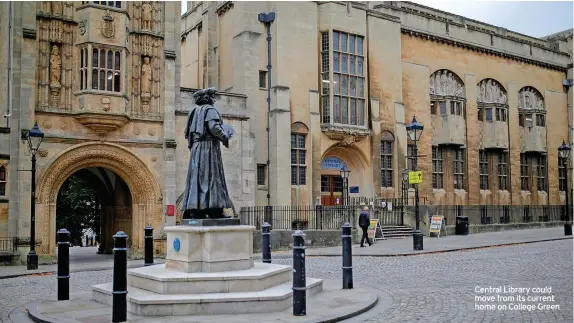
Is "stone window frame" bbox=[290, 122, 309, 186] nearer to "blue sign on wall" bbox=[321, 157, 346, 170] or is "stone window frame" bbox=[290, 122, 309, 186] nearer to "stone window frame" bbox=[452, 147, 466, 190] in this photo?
"blue sign on wall" bbox=[321, 157, 346, 170]

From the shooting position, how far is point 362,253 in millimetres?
21109

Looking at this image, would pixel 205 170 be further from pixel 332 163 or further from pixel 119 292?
pixel 332 163

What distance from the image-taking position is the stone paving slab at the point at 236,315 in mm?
9086

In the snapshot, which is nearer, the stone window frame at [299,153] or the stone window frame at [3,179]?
the stone window frame at [3,179]

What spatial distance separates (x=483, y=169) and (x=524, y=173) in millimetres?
4768

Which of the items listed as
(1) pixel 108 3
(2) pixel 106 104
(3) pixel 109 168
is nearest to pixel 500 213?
(3) pixel 109 168

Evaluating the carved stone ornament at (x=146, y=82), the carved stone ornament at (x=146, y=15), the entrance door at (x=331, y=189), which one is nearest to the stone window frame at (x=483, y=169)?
the entrance door at (x=331, y=189)

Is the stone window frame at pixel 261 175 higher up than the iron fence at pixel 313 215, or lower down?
higher up

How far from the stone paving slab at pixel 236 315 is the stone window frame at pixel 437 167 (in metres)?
26.3

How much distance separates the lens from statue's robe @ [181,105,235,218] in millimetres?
11148

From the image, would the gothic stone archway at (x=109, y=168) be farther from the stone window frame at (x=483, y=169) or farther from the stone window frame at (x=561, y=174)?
the stone window frame at (x=561, y=174)

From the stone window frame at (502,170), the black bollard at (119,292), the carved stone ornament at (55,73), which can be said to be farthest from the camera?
the stone window frame at (502,170)

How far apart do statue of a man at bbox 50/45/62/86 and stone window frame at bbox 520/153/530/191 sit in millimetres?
32707

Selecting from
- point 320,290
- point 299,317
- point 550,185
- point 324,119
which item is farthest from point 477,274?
point 550,185
